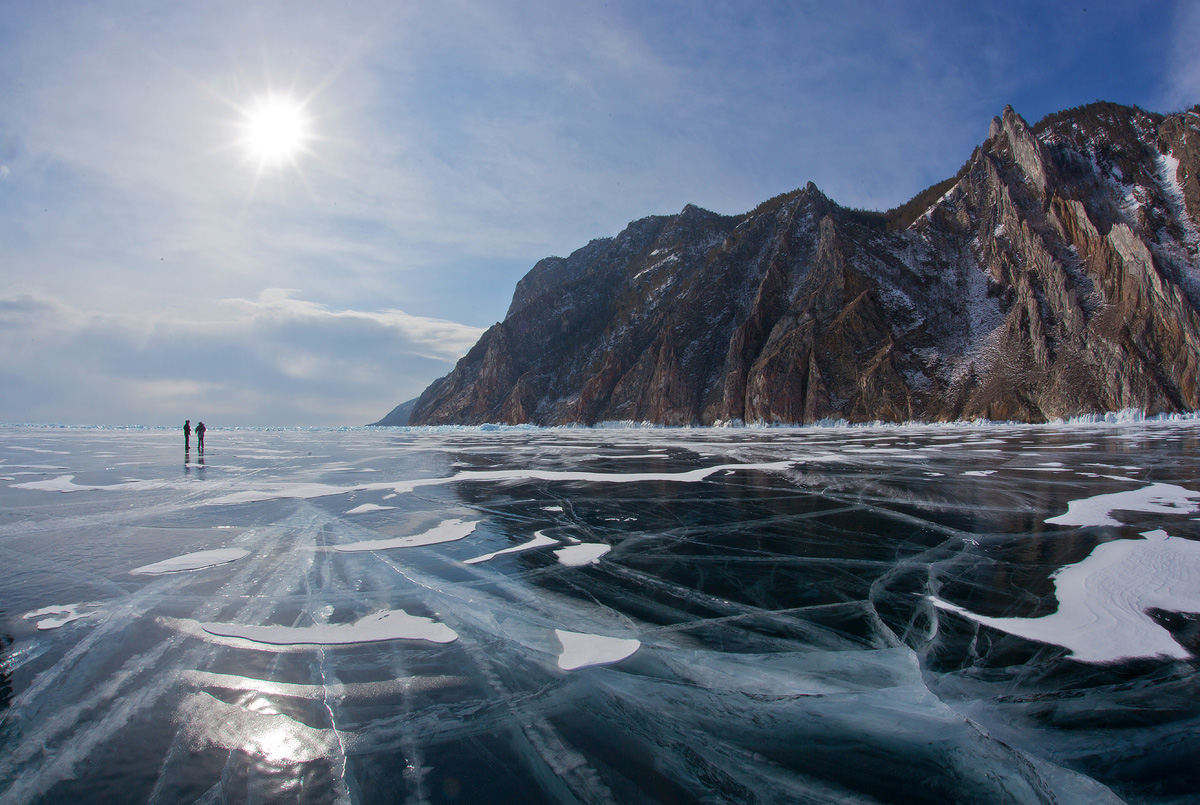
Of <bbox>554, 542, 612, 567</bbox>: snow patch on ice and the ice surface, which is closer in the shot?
the ice surface

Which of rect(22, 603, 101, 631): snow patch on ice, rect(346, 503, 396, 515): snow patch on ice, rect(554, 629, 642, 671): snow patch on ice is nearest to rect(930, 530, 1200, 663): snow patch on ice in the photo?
rect(554, 629, 642, 671): snow patch on ice

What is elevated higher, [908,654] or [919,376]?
[919,376]

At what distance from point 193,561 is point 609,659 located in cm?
A: 646

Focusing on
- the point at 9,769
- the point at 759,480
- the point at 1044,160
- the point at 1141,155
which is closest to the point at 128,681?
the point at 9,769

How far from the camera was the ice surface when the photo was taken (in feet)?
21.9

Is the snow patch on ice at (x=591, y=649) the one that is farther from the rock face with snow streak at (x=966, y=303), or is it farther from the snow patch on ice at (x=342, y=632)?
the rock face with snow streak at (x=966, y=303)

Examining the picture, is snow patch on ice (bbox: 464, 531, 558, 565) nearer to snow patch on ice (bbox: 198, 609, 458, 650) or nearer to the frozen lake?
the frozen lake

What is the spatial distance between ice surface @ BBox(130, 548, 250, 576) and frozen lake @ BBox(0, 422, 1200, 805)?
64 millimetres

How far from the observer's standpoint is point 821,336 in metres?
73.3

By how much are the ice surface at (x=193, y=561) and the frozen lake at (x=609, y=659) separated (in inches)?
2.5

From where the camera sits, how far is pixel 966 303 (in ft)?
234

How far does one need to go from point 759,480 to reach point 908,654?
11.0 m

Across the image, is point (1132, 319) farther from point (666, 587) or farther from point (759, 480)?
point (666, 587)

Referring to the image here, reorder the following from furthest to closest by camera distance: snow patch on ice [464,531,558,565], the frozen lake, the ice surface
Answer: snow patch on ice [464,531,558,565], the ice surface, the frozen lake
